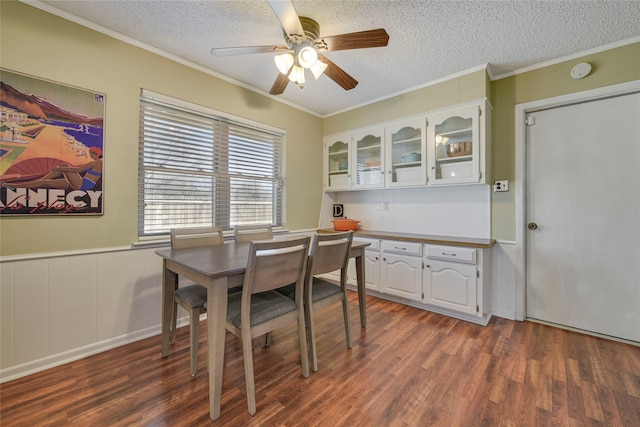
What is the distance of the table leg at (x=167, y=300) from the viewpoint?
1.91 m

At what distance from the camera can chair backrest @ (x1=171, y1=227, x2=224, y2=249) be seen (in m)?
2.13

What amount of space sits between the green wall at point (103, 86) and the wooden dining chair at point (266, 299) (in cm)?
125

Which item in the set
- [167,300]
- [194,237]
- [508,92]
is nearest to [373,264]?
[194,237]

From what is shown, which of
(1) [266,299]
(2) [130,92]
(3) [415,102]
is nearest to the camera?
(1) [266,299]

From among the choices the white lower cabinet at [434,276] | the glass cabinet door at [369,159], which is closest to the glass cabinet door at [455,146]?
the glass cabinet door at [369,159]

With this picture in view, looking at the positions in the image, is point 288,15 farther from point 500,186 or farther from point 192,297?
point 500,186

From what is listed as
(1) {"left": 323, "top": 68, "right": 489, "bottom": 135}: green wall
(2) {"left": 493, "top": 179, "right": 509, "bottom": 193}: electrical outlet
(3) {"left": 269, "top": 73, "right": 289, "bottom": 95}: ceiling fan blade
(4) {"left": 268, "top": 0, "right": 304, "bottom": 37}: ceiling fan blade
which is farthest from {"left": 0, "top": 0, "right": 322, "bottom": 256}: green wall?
(2) {"left": 493, "top": 179, "right": 509, "bottom": 193}: electrical outlet

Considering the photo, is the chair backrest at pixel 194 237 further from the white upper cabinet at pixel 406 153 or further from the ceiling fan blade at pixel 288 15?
the white upper cabinet at pixel 406 153

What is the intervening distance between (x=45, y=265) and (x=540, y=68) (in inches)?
172

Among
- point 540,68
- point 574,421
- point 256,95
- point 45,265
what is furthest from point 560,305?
point 45,265

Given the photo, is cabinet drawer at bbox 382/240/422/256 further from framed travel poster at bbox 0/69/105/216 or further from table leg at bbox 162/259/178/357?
framed travel poster at bbox 0/69/105/216

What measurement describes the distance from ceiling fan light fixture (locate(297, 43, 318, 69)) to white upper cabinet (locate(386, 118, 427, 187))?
1.65 m

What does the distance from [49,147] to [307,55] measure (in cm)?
187

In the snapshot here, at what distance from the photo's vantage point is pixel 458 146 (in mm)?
2746
